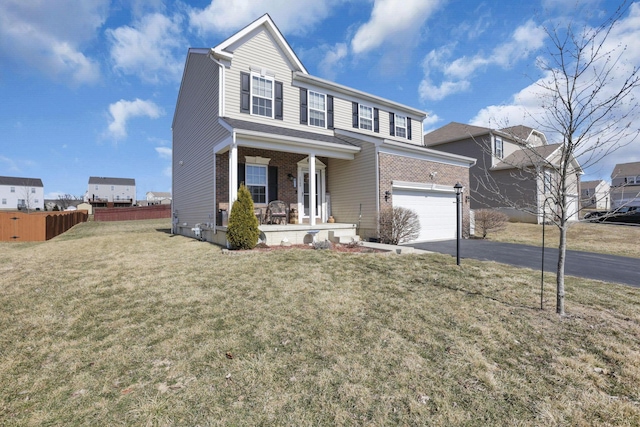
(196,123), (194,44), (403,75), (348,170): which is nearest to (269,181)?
(348,170)

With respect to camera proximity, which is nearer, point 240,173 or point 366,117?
point 240,173

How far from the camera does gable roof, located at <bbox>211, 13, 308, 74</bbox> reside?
10414mm

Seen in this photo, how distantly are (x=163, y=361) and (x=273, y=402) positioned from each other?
4.69 feet

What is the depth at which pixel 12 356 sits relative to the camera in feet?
10.5

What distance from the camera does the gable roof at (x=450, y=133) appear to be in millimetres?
22200

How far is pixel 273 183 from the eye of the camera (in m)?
11.5

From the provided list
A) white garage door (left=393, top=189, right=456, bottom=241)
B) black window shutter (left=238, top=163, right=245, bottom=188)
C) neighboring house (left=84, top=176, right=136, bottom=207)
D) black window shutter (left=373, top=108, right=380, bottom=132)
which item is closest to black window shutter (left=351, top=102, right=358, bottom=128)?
black window shutter (left=373, top=108, right=380, bottom=132)

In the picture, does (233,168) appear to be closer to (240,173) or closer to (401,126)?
(240,173)

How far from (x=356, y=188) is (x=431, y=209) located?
147 inches

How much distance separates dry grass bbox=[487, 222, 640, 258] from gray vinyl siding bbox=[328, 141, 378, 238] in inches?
273

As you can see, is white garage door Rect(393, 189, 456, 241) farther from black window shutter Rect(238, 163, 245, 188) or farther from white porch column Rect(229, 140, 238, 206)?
white porch column Rect(229, 140, 238, 206)

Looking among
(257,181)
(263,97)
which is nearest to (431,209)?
(257,181)

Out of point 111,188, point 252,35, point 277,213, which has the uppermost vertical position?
point 252,35

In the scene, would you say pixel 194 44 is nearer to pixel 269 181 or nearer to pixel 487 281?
pixel 269 181
